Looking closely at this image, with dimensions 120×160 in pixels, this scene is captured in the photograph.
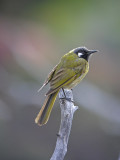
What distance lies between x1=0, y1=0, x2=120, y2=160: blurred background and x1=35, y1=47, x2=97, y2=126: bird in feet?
8.57

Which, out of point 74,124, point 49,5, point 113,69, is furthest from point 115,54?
point 74,124

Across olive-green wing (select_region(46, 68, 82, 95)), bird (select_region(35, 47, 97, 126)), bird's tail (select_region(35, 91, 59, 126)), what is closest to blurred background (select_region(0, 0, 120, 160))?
bird (select_region(35, 47, 97, 126))

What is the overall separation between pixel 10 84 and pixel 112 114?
8.41ft

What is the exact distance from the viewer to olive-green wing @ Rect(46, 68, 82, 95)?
237 inches

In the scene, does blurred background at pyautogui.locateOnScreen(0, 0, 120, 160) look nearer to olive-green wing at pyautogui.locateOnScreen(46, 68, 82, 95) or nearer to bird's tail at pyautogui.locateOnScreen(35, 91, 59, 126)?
olive-green wing at pyautogui.locateOnScreen(46, 68, 82, 95)

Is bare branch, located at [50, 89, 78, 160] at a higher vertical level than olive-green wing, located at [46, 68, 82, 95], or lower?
lower

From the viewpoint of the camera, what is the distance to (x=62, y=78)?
629cm

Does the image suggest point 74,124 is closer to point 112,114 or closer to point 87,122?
point 87,122

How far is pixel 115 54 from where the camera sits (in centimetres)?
1391

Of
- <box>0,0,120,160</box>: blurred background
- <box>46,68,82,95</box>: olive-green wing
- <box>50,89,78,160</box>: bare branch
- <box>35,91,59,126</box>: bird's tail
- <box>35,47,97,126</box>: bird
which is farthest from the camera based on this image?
<box>0,0,120,160</box>: blurred background

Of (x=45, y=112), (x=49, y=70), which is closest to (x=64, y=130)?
(x=45, y=112)

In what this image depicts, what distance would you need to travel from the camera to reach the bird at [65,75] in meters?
5.81

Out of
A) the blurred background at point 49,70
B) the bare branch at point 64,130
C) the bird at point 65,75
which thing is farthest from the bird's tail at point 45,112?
the blurred background at point 49,70

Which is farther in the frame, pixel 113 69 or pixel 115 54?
pixel 115 54
